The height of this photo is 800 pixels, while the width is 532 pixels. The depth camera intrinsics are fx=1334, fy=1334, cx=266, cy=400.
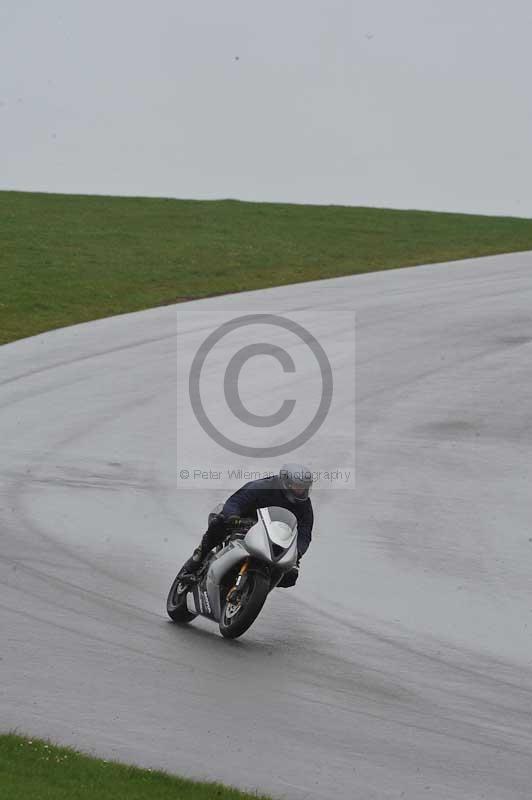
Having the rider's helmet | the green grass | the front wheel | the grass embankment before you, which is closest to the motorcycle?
the front wheel

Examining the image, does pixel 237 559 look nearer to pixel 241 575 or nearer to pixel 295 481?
pixel 241 575

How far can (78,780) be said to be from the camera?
7508 millimetres

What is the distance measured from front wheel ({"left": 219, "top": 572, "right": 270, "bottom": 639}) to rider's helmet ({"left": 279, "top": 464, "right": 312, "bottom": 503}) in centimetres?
83

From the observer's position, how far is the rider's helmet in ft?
37.0

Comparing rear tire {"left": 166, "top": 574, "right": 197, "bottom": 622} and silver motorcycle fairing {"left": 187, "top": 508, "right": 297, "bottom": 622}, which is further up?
silver motorcycle fairing {"left": 187, "top": 508, "right": 297, "bottom": 622}

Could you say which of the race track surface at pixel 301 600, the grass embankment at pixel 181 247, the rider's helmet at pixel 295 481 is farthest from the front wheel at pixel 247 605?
the grass embankment at pixel 181 247

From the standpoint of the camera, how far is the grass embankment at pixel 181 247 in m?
32.9

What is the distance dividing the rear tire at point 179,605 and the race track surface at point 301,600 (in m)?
0.15

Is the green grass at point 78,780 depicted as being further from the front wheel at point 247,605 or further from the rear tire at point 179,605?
the rear tire at point 179,605

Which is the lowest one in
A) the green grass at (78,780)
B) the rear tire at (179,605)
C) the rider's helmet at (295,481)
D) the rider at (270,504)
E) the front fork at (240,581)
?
the green grass at (78,780)

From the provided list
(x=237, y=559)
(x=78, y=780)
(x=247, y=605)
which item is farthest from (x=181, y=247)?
(x=78, y=780)

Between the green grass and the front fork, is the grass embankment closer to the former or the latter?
the front fork

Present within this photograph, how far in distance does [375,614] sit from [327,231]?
33962 millimetres

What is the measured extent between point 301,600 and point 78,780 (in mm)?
5384
